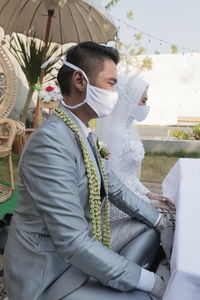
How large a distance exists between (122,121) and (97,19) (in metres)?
2.33

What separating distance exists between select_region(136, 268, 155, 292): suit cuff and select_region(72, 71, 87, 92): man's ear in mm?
766

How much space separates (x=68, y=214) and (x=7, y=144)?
2661 millimetres

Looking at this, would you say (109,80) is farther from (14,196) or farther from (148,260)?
(14,196)

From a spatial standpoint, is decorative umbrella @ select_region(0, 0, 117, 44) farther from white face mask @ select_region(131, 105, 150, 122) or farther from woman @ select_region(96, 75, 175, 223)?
white face mask @ select_region(131, 105, 150, 122)

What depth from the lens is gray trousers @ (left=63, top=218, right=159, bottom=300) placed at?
3.89ft

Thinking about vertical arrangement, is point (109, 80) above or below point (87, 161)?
above

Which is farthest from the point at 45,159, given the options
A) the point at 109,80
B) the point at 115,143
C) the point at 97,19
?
the point at 97,19

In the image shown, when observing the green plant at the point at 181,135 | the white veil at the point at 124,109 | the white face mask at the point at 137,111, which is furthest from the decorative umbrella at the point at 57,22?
the green plant at the point at 181,135

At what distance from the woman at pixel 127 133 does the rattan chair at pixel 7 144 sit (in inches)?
44.6

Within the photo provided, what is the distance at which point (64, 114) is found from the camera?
139 cm

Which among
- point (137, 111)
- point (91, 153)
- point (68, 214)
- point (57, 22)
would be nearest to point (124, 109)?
point (137, 111)

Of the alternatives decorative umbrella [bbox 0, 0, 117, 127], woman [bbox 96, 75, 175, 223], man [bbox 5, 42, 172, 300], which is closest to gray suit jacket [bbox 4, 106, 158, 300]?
man [bbox 5, 42, 172, 300]

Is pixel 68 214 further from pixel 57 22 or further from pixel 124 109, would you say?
pixel 57 22

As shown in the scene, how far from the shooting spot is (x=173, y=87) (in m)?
13.0
